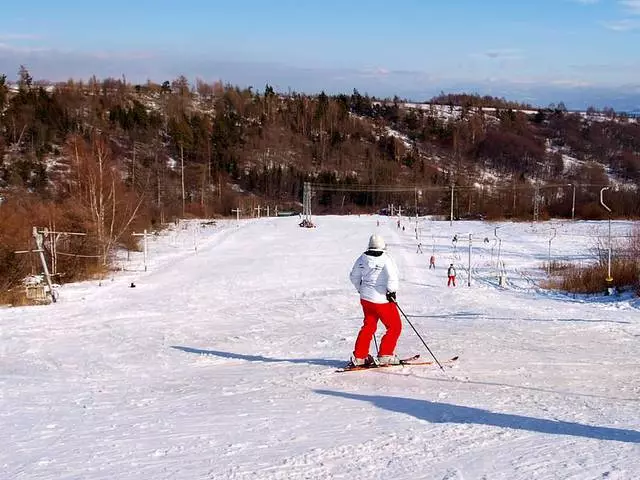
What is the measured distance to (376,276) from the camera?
7.95 metres

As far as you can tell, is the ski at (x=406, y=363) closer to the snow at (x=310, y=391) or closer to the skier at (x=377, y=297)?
the skier at (x=377, y=297)

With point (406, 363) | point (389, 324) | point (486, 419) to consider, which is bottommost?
point (406, 363)

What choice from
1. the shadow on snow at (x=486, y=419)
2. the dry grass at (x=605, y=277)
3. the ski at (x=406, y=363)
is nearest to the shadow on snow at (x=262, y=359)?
the ski at (x=406, y=363)

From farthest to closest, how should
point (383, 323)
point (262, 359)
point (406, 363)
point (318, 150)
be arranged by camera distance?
1. point (318, 150)
2. point (262, 359)
3. point (406, 363)
4. point (383, 323)

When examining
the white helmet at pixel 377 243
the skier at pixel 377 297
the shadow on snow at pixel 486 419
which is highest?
the white helmet at pixel 377 243

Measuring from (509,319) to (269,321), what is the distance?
4.90 metres

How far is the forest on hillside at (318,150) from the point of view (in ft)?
270

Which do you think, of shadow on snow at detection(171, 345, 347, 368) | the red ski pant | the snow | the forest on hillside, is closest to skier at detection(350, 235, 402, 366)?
the red ski pant

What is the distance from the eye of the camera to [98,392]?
25.6 feet

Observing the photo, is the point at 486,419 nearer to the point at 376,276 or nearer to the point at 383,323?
the point at 383,323

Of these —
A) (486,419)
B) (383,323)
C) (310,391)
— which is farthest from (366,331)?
(486,419)

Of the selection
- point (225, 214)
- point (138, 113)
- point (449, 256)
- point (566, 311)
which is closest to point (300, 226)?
point (449, 256)

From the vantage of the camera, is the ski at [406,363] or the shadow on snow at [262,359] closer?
the ski at [406,363]

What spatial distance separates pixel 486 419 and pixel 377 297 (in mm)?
2358
